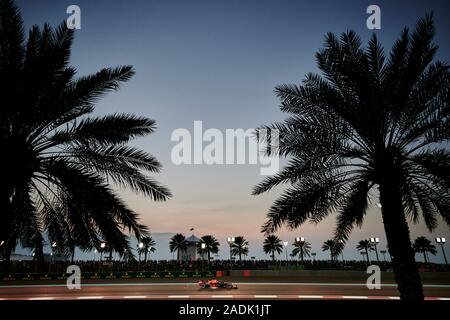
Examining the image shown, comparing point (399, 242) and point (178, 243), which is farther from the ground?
point (399, 242)

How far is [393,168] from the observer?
344 inches

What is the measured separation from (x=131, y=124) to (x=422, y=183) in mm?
8719

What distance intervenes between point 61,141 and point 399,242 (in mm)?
9488

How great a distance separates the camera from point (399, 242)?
8.54m

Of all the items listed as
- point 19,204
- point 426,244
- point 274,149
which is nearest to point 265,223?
point 274,149

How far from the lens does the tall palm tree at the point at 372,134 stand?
8664 millimetres

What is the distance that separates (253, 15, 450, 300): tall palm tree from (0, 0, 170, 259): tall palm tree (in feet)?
14.2

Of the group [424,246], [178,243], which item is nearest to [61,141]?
[178,243]

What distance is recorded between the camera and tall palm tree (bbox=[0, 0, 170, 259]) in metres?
7.19

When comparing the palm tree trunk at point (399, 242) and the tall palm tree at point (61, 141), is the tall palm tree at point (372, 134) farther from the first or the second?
the tall palm tree at point (61, 141)

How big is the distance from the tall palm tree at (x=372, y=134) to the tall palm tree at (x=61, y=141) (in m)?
4.32

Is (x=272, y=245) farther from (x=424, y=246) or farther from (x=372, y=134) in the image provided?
(x=372, y=134)

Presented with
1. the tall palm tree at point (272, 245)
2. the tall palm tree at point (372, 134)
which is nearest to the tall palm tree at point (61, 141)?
the tall palm tree at point (372, 134)
